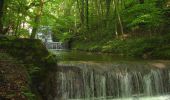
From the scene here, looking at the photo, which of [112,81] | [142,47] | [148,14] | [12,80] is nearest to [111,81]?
[112,81]

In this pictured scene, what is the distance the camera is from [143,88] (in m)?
13.1

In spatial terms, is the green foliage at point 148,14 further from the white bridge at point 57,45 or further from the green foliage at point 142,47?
the white bridge at point 57,45

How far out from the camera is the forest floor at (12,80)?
258 inches

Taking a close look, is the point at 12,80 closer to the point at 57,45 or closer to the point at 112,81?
the point at 112,81

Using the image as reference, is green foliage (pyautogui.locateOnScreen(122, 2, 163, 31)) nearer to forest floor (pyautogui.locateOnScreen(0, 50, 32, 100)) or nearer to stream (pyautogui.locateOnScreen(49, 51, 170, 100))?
stream (pyautogui.locateOnScreen(49, 51, 170, 100))

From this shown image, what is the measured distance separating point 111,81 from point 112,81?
0.04m

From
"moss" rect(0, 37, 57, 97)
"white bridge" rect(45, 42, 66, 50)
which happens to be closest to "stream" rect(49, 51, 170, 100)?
"moss" rect(0, 37, 57, 97)

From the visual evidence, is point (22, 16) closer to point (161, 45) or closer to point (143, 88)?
point (143, 88)

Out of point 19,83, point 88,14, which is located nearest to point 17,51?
point 19,83

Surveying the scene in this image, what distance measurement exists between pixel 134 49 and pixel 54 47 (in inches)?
692

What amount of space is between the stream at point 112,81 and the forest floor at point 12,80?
3.30 metres

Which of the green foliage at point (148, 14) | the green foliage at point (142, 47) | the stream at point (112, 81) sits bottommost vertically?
the stream at point (112, 81)

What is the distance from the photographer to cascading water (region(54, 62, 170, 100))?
11812 millimetres

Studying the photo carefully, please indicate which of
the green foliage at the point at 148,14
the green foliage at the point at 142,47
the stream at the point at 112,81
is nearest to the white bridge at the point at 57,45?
the green foliage at the point at 142,47
